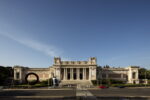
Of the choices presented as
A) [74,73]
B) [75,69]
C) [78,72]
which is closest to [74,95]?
[78,72]

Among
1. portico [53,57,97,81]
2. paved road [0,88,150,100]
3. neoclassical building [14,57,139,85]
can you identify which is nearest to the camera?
paved road [0,88,150,100]

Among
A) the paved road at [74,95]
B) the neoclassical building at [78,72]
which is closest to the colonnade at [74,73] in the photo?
the neoclassical building at [78,72]

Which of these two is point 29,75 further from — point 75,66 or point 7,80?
point 75,66

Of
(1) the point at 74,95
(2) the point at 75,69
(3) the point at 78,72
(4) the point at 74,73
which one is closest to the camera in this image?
(1) the point at 74,95

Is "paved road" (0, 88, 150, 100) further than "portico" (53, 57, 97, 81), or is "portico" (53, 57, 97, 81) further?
"portico" (53, 57, 97, 81)

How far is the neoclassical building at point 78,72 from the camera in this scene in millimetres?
87250

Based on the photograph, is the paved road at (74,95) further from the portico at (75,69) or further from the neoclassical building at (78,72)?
the portico at (75,69)

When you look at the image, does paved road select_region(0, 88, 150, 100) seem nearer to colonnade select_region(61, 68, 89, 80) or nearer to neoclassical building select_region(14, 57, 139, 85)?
neoclassical building select_region(14, 57, 139, 85)

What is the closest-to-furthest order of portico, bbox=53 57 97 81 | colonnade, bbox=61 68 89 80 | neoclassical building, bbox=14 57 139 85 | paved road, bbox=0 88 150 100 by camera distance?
paved road, bbox=0 88 150 100, portico, bbox=53 57 97 81, neoclassical building, bbox=14 57 139 85, colonnade, bbox=61 68 89 80

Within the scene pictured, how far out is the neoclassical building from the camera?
87250 mm

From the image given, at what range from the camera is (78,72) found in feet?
291

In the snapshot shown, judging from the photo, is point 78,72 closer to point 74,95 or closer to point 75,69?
point 75,69

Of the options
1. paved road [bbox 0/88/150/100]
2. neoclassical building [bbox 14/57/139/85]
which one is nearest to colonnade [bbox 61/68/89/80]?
neoclassical building [bbox 14/57/139/85]

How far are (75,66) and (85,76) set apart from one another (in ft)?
24.8
